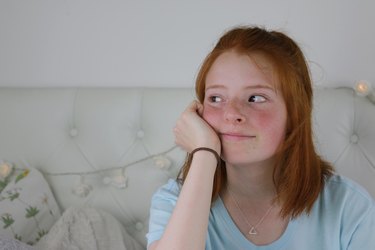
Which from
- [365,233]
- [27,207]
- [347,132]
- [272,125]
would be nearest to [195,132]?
[272,125]

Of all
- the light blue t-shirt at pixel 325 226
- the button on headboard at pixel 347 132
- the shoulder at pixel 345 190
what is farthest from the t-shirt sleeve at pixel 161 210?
the button on headboard at pixel 347 132

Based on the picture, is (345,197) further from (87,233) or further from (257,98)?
(87,233)

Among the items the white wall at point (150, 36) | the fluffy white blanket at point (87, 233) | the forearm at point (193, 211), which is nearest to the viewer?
the forearm at point (193, 211)

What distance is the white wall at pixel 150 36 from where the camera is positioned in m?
1.26

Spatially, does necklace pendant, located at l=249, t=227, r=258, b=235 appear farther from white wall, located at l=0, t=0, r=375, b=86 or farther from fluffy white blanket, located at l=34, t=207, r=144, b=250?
white wall, located at l=0, t=0, r=375, b=86

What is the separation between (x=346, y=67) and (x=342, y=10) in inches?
6.4

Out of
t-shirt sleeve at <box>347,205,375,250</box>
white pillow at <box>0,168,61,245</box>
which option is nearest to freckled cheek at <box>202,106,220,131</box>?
t-shirt sleeve at <box>347,205,375,250</box>

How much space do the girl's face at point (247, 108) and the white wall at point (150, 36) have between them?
0.48 metres

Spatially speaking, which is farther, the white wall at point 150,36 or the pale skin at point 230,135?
the white wall at point 150,36

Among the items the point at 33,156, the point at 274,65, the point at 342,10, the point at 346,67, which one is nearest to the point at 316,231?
the point at 274,65

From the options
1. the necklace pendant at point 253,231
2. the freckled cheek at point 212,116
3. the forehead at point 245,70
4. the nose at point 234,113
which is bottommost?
the necklace pendant at point 253,231

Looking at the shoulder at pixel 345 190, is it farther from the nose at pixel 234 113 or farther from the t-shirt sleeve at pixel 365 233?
the nose at pixel 234 113

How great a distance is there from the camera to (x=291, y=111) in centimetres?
87

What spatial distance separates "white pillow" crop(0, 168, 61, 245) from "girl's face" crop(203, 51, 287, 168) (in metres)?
0.65
